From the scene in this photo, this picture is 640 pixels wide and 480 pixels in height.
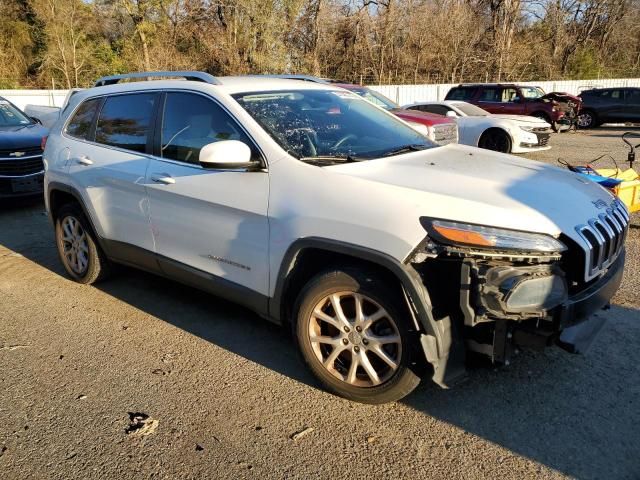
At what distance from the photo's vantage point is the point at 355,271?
292cm

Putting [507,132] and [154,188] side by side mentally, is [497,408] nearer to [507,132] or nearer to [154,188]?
[154,188]

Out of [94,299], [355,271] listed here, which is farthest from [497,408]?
[94,299]

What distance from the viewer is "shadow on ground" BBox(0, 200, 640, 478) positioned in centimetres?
269

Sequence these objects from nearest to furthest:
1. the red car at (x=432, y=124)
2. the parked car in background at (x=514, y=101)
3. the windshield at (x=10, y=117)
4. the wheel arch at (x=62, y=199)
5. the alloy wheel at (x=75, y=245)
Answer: the wheel arch at (x=62, y=199)
the alloy wheel at (x=75, y=245)
the windshield at (x=10, y=117)
the red car at (x=432, y=124)
the parked car in background at (x=514, y=101)

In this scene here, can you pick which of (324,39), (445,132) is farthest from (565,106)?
(324,39)

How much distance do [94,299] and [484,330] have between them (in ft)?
11.2

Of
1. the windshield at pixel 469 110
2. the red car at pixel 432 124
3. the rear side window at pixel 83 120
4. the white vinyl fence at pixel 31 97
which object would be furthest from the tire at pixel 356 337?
the white vinyl fence at pixel 31 97

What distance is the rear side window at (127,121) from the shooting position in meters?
4.16

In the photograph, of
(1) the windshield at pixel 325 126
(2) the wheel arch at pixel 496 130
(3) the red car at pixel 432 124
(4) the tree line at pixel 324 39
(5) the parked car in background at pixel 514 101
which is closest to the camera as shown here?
(1) the windshield at pixel 325 126

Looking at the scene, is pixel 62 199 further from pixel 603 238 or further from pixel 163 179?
pixel 603 238

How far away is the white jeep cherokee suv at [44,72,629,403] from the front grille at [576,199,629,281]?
0.01 metres

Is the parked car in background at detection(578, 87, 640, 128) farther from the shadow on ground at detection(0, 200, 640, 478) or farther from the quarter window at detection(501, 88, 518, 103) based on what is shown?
the shadow on ground at detection(0, 200, 640, 478)

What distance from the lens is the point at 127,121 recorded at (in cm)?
437

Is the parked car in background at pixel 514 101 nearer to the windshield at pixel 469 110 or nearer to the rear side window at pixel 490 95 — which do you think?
the rear side window at pixel 490 95
